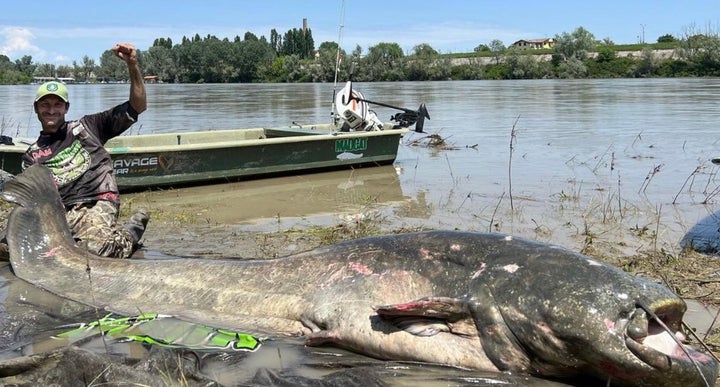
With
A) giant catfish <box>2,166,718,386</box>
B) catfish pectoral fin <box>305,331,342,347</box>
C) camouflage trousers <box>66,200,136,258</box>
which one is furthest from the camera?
camouflage trousers <box>66,200,136,258</box>

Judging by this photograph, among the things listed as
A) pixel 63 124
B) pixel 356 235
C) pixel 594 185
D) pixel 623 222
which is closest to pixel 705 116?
pixel 594 185

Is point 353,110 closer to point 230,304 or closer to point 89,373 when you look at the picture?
point 230,304

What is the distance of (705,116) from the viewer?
21.2 m

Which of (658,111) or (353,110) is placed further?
(658,111)

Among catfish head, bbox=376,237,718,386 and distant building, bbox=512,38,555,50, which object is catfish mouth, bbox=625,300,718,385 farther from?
distant building, bbox=512,38,555,50

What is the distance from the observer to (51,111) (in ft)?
18.5

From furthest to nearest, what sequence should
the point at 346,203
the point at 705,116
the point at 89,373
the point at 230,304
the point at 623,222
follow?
the point at 705,116
the point at 346,203
the point at 623,222
the point at 230,304
the point at 89,373

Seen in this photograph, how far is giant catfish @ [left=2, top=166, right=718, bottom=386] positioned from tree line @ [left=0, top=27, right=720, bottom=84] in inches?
1990

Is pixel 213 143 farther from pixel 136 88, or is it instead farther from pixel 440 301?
pixel 440 301

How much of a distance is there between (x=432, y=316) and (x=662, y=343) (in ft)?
3.41

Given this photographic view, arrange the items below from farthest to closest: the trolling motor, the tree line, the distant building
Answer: the distant building < the tree line < the trolling motor

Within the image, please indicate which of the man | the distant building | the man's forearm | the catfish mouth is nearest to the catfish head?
the catfish mouth

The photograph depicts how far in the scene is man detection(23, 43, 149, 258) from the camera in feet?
18.3

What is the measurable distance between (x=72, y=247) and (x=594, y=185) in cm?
748
